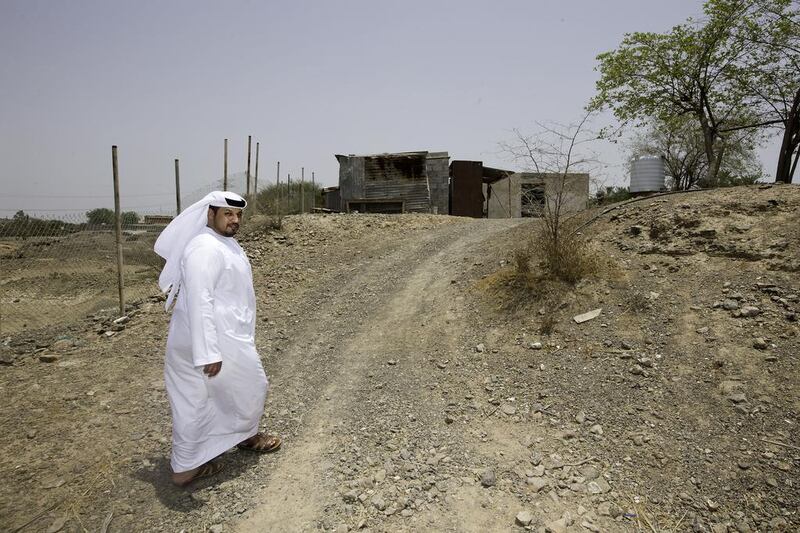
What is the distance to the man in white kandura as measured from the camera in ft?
9.18

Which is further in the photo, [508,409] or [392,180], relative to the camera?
[392,180]

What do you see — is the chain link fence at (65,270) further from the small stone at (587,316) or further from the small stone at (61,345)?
the small stone at (587,316)

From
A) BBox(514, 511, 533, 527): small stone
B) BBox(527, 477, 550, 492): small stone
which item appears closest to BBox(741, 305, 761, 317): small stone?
BBox(527, 477, 550, 492): small stone

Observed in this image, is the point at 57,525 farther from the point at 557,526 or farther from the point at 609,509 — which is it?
the point at 609,509

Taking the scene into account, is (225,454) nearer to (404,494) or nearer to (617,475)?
(404,494)

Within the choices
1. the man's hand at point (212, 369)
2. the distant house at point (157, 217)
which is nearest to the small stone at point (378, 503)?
the man's hand at point (212, 369)

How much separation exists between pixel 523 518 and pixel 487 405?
1.32 meters

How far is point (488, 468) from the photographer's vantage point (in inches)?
120

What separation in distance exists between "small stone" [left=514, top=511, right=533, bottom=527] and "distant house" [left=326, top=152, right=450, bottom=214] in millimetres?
14904

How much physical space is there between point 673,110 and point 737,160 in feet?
37.3

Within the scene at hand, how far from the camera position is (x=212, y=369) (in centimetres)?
275

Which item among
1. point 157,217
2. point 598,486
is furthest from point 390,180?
point 598,486

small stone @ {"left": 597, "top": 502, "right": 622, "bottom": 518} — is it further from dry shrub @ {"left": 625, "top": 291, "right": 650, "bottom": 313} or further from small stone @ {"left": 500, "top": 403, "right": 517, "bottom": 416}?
dry shrub @ {"left": 625, "top": 291, "right": 650, "bottom": 313}

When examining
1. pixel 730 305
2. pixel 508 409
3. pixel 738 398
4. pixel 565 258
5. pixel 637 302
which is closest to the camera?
pixel 738 398
